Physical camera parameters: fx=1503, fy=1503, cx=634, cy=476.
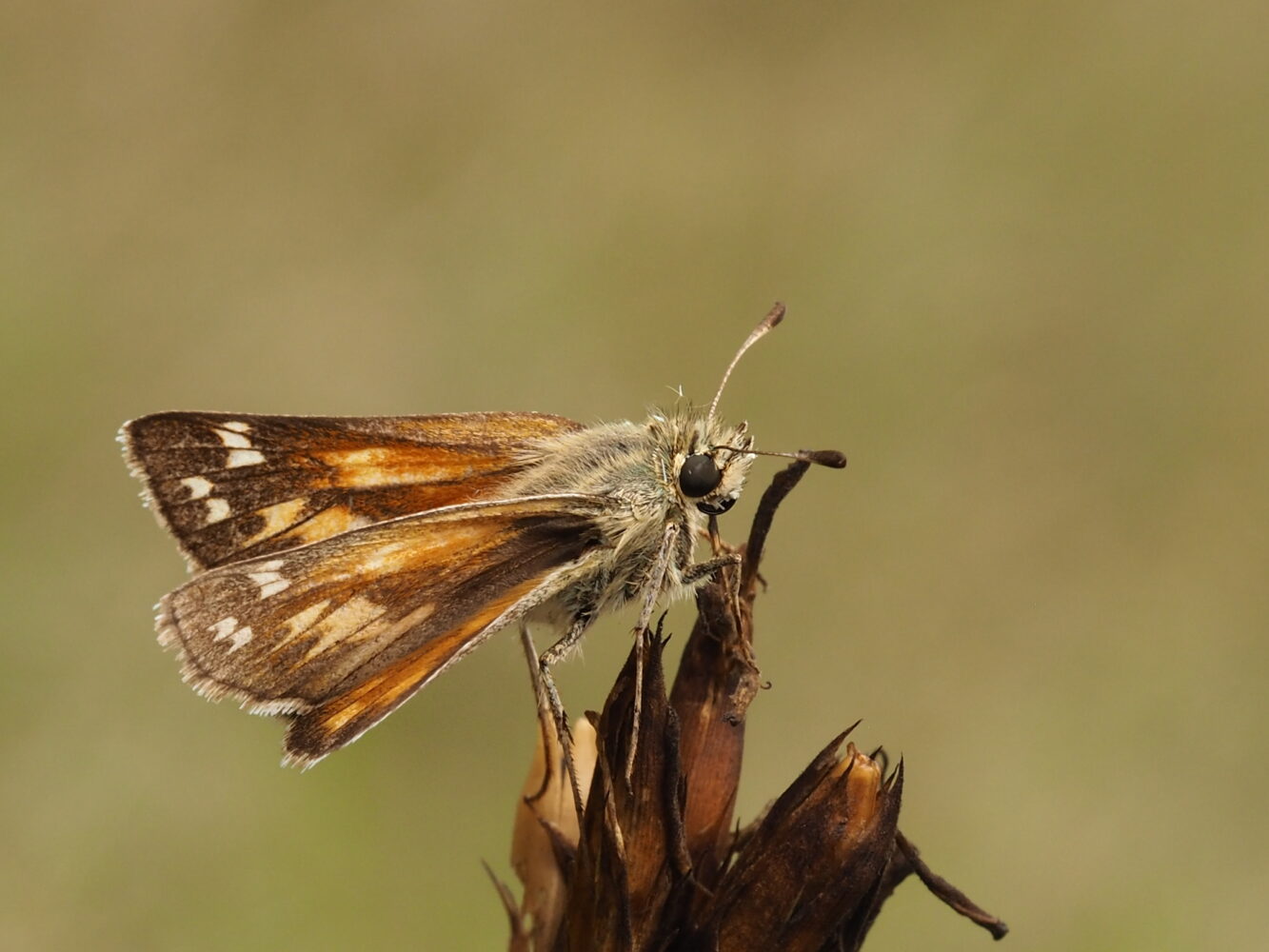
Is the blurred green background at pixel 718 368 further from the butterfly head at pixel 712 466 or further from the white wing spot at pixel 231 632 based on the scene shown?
the white wing spot at pixel 231 632

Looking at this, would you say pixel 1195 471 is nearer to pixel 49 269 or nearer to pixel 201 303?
pixel 201 303

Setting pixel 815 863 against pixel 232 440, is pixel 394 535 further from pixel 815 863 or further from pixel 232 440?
pixel 815 863

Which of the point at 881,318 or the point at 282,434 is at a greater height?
the point at 881,318

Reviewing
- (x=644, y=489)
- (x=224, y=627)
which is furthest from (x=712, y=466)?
(x=224, y=627)

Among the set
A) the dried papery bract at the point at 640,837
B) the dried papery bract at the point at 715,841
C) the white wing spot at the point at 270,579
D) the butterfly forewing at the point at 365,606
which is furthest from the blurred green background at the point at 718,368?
the dried papery bract at the point at 640,837

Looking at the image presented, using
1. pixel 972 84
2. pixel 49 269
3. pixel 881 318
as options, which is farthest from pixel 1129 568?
pixel 49 269

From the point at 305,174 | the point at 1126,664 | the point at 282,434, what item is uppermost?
the point at 305,174

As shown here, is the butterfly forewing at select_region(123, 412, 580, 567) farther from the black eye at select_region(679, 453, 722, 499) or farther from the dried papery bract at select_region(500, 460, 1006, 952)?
the dried papery bract at select_region(500, 460, 1006, 952)
